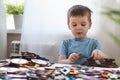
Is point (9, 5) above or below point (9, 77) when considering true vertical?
above

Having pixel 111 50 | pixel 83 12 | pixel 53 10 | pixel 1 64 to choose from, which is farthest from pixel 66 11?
pixel 1 64

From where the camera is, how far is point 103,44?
5.76 feet

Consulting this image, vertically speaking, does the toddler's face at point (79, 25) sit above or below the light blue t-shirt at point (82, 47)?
above

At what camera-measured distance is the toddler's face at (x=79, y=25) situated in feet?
4.94

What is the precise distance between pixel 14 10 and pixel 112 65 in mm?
1126

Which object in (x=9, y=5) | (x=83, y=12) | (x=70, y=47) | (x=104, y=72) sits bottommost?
(x=104, y=72)

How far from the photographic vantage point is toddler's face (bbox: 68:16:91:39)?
4.94ft

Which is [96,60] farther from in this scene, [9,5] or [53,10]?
[9,5]

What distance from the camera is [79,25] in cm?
152

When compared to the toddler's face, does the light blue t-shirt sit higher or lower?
lower

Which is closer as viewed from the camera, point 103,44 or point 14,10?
point 103,44

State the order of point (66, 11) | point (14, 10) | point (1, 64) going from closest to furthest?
point (1, 64) → point (66, 11) → point (14, 10)

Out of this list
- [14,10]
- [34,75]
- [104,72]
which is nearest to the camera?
[34,75]

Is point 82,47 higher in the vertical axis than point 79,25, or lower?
lower
